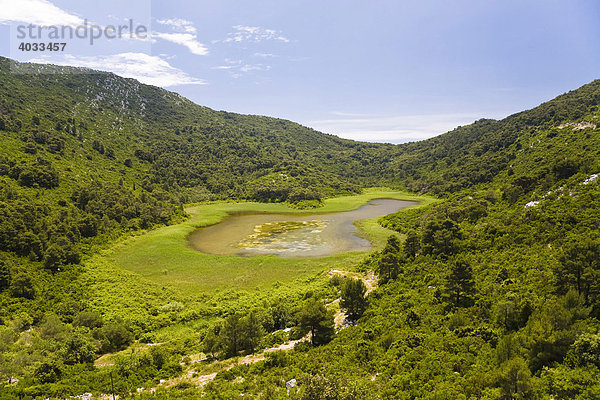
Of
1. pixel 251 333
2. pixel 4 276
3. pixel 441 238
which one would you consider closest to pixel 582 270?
pixel 441 238

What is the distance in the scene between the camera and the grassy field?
49.8 meters

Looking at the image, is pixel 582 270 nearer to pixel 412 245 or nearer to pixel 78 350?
pixel 412 245

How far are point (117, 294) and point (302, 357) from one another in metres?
39.1

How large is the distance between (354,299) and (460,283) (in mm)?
13021

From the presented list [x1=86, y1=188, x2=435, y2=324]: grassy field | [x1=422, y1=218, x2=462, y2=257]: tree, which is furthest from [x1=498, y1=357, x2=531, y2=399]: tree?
[x1=86, y1=188, x2=435, y2=324]: grassy field

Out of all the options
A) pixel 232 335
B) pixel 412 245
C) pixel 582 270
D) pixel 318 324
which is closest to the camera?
pixel 582 270

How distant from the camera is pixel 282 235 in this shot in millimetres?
89438

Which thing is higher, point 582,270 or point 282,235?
point 582,270

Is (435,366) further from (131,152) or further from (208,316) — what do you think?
(131,152)

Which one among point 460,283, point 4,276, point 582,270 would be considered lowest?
point 4,276

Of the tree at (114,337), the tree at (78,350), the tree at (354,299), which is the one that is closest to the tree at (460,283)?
the tree at (354,299)

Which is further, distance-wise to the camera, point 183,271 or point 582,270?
point 183,271

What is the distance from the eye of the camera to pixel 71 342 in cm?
3100

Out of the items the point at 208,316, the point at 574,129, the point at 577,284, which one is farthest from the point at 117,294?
the point at 574,129
